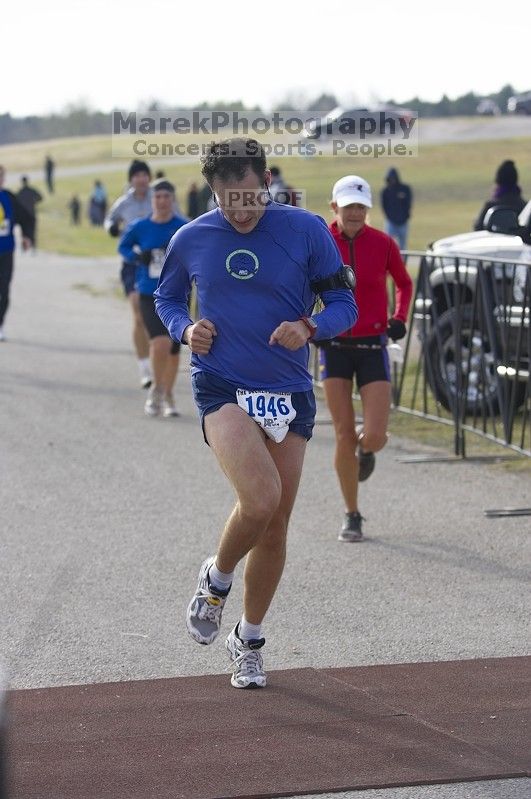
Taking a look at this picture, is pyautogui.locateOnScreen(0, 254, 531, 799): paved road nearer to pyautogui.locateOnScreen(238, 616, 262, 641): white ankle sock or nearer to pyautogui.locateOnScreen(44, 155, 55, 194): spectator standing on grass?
pyautogui.locateOnScreen(238, 616, 262, 641): white ankle sock

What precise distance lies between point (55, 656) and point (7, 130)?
16116 centimetres

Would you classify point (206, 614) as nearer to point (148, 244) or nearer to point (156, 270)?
point (156, 270)

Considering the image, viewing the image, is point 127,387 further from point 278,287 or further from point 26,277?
point 26,277

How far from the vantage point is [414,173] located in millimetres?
64875

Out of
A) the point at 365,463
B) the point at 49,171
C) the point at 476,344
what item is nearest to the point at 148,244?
→ the point at 476,344

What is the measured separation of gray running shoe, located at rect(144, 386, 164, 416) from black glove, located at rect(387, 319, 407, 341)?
4.71 meters

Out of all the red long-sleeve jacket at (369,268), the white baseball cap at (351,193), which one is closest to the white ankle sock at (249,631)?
the red long-sleeve jacket at (369,268)

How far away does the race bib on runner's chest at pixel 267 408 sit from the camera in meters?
5.24

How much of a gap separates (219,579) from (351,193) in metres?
2.88

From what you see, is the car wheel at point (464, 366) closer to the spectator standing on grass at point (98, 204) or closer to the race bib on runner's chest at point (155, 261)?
the race bib on runner's chest at point (155, 261)

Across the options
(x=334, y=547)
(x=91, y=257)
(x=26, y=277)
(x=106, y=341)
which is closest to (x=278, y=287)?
(x=334, y=547)

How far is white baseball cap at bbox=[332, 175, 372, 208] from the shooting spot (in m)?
7.56

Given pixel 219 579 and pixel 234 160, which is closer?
pixel 234 160

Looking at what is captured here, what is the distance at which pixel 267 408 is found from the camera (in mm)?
5246
